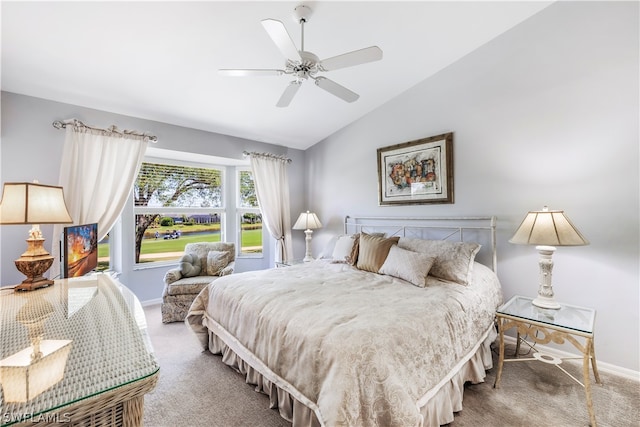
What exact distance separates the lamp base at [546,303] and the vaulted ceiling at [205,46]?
2.46m

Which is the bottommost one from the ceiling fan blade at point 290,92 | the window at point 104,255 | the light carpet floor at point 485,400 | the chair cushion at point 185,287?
the light carpet floor at point 485,400

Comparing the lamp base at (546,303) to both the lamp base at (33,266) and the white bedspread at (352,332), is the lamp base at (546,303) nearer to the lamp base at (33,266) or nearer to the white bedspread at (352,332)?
the white bedspread at (352,332)

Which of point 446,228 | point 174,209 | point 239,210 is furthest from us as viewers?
point 239,210

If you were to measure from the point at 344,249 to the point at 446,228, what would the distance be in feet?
3.91

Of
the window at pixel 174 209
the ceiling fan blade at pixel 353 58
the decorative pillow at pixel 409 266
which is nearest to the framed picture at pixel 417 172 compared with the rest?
the decorative pillow at pixel 409 266

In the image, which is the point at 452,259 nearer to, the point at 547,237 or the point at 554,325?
the point at 547,237

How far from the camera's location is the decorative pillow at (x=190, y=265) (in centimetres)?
357

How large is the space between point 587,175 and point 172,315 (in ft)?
14.4

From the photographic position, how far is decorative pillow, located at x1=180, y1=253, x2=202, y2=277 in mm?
3574

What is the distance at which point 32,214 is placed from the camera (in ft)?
5.56

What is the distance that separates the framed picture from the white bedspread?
1.04 metres

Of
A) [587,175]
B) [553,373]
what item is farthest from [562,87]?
[553,373]

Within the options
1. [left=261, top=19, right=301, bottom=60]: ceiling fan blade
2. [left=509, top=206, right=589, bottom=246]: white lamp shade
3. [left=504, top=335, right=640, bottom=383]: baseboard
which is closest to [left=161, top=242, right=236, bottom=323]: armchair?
[left=261, top=19, right=301, bottom=60]: ceiling fan blade

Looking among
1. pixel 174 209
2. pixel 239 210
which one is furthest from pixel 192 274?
pixel 239 210
